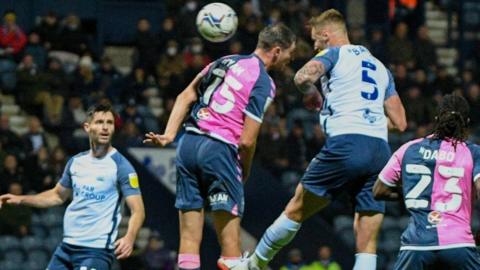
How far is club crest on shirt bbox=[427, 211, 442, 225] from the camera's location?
10.2 meters

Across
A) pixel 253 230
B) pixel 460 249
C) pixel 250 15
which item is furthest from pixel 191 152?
pixel 250 15

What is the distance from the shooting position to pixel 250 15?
25734 mm

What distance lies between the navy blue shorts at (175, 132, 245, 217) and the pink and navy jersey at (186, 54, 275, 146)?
0.31 ft

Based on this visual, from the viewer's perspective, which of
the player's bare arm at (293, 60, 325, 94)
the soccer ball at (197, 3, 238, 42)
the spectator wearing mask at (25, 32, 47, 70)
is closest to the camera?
the player's bare arm at (293, 60, 325, 94)

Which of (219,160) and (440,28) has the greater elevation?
(219,160)

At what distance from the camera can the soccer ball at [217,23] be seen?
1366 centimetres

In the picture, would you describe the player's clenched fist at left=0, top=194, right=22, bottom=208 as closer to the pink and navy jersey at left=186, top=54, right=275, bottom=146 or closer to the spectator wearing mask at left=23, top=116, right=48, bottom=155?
the pink and navy jersey at left=186, top=54, right=275, bottom=146

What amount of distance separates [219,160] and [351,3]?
17353 millimetres

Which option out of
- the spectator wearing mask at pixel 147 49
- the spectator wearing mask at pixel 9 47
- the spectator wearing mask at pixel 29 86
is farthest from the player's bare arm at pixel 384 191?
the spectator wearing mask at pixel 147 49

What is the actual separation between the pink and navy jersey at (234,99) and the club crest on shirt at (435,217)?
197 cm

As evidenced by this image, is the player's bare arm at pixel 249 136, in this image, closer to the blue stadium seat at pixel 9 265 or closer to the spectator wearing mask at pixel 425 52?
the blue stadium seat at pixel 9 265

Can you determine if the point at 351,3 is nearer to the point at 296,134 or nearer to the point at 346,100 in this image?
the point at 296,134

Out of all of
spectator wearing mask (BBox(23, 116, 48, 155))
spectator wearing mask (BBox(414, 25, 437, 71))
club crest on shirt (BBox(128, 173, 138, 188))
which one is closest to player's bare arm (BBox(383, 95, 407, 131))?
club crest on shirt (BBox(128, 173, 138, 188))

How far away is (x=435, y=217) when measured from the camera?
33.6ft
